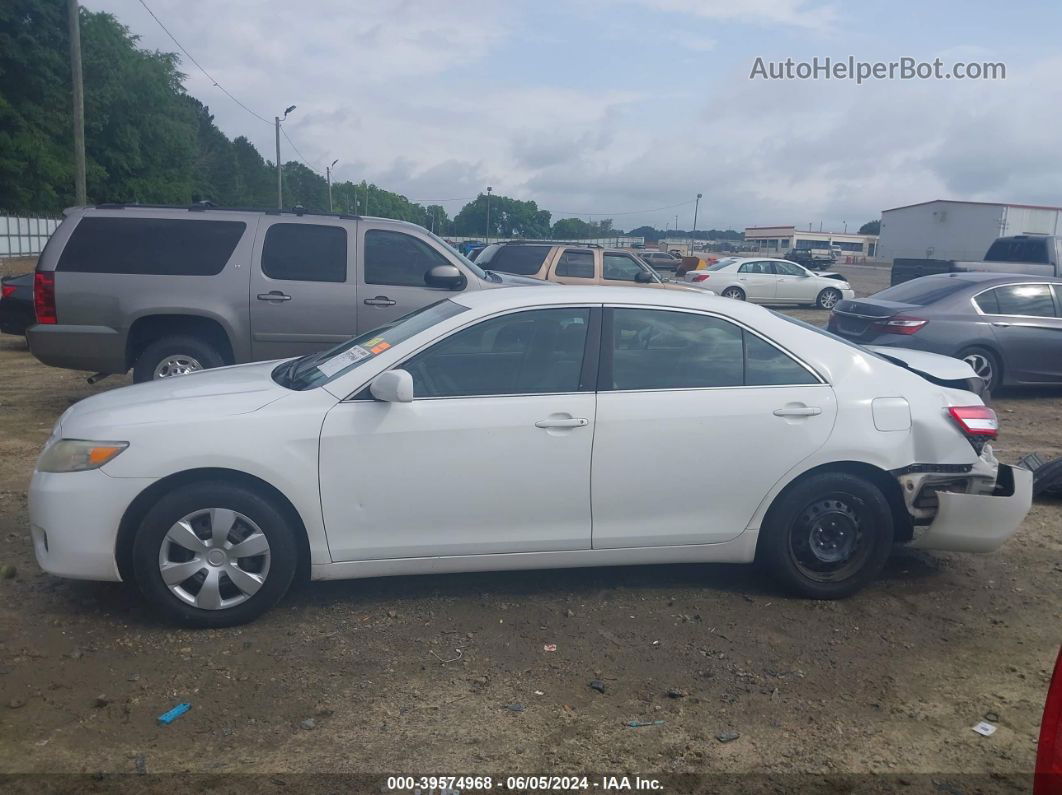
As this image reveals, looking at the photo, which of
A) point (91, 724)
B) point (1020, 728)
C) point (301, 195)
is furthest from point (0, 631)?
point (301, 195)

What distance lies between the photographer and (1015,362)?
10680 mm

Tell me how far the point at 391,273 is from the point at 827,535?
5.50 m

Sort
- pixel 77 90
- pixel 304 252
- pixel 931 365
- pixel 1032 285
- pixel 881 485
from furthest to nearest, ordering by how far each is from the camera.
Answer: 1. pixel 77 90
2. pixel 1032 285
3. pixel 304 252
4. pixel 931 365
5. pixel 881 485

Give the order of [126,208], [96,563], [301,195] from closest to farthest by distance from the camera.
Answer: [96,563] < [126,208] < [301,195]

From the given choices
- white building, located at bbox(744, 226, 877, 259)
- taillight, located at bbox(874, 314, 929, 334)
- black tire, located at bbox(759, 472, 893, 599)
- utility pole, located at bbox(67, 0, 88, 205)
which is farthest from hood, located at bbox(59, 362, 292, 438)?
white building, located at bbox(744, 226, 877, 259)

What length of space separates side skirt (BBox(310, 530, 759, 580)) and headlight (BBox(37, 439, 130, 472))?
1053 mm

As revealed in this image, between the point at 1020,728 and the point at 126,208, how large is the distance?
26.3 feet

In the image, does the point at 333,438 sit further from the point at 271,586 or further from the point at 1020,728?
the point at 1020,728

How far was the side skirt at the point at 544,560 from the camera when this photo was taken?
4.46 metres

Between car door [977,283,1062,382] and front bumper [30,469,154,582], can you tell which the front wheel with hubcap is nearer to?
car door [977,283,1062,382]

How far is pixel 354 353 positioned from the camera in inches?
192

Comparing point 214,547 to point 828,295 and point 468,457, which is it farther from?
point 828,295

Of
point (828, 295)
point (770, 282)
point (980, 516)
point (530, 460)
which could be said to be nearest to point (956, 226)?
point (828, 295)

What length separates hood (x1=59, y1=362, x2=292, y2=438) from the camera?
14.2 ft
